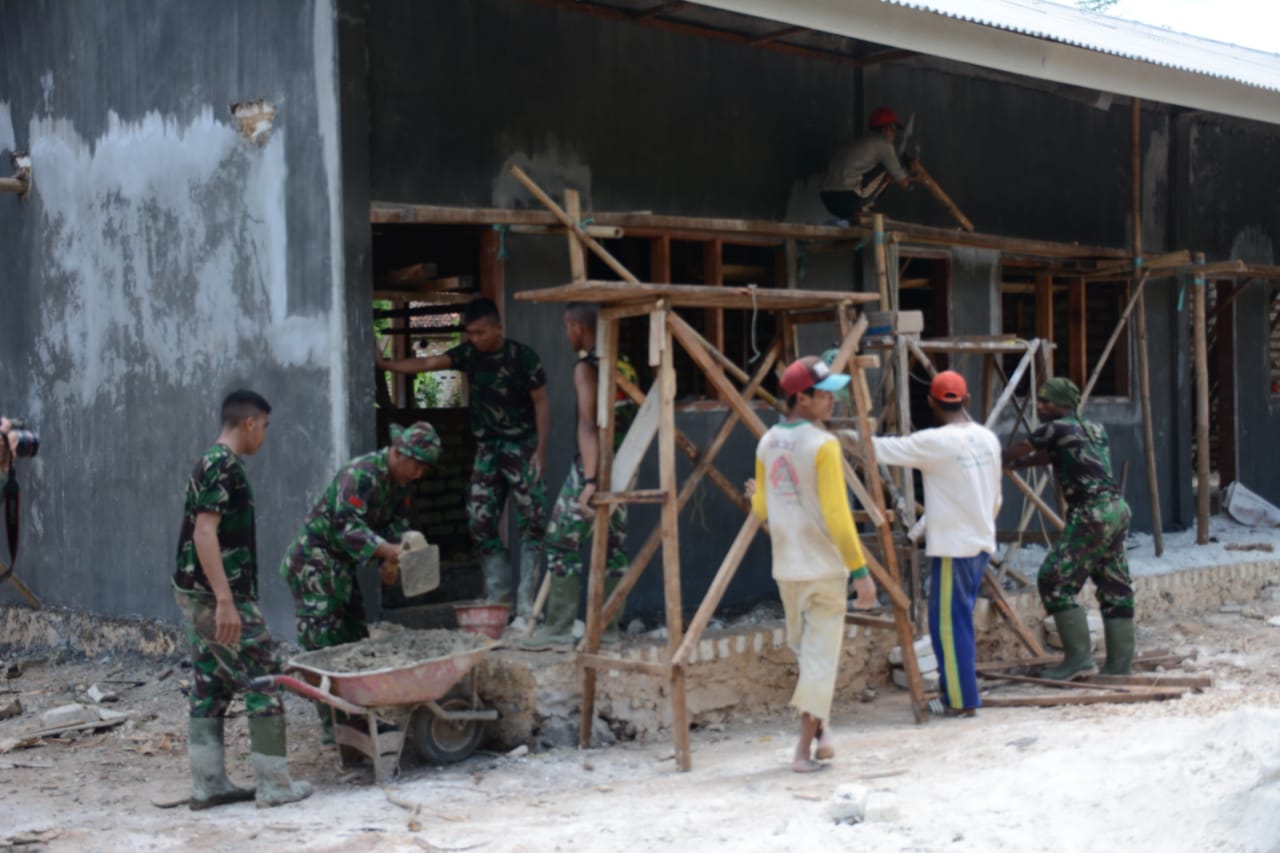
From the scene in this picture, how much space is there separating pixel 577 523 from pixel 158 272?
3247 millimetres

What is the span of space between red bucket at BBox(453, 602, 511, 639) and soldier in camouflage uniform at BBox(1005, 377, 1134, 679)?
10.3 ft

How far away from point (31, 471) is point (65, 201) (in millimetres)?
1952

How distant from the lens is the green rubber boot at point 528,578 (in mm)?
7770

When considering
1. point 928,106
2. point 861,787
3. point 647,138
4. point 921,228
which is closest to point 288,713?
point 861,787

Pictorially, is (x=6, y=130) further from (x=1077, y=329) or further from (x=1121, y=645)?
(x=1077, y=329)

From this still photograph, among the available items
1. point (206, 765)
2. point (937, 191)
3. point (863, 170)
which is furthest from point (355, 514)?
point (937, 191)

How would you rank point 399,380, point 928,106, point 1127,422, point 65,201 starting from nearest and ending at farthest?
point 65,201 < point 928,106 < point 1127,422 < point 399,380

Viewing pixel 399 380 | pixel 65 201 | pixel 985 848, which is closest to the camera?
pixel 985 848

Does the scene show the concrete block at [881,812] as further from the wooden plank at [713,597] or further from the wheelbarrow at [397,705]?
the wheelbarrow at [397,705]

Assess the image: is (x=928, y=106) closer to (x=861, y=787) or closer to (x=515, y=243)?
(x=515, y=243)

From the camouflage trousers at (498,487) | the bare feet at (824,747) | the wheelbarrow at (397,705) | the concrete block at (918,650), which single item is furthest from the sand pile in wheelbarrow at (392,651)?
the concrete block at (918,650)

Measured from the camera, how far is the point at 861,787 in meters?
5.39

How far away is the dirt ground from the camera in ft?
16.3

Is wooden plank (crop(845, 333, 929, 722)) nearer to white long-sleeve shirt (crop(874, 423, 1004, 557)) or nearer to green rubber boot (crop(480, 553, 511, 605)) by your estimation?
white long-sleeve shirt (crop(874, 423, 1004, 557))
